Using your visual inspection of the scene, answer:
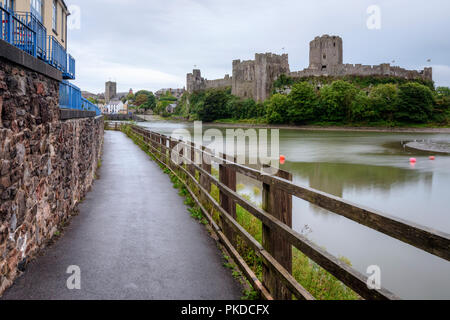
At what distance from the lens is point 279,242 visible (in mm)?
3072

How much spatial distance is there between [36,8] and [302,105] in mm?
66110

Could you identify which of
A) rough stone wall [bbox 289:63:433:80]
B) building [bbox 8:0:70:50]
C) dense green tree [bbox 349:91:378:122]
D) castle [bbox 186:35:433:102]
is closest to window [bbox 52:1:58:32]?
building [bbox 8:0:70:50]

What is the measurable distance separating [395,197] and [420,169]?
842 centimetres

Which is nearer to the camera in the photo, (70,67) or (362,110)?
(70,67)

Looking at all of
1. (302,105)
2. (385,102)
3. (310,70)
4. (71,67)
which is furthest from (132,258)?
(310,70)

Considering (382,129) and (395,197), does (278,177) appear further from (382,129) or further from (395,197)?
(382,129)

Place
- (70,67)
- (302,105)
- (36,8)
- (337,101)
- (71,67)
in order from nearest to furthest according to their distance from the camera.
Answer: (70,67) → (71,67) → (36,8) → (337,101) → (302,105)

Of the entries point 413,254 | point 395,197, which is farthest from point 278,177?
point 395,197

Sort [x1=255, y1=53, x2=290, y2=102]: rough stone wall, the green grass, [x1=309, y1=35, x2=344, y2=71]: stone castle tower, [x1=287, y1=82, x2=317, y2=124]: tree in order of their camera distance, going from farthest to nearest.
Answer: [x1=255, y1=53, x2=290, y2=102]: rough stone wall, [x1=309, y1=35, x2=344, y2=71]: stone castle tower, [x1=287, y1=82, x2=317, y2=124]: tree, the green grass

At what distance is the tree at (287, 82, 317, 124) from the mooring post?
232 feet

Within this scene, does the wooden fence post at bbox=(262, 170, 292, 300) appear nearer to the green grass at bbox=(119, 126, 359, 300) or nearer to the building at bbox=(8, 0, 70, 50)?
the green grass at bbox=(119, 126, 359, 300)

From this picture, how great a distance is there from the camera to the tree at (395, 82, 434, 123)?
65.3m

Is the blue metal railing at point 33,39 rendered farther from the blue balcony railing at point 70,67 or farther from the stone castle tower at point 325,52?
the stone castle tower at point 325,52

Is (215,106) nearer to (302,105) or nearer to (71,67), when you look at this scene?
(302,105)
